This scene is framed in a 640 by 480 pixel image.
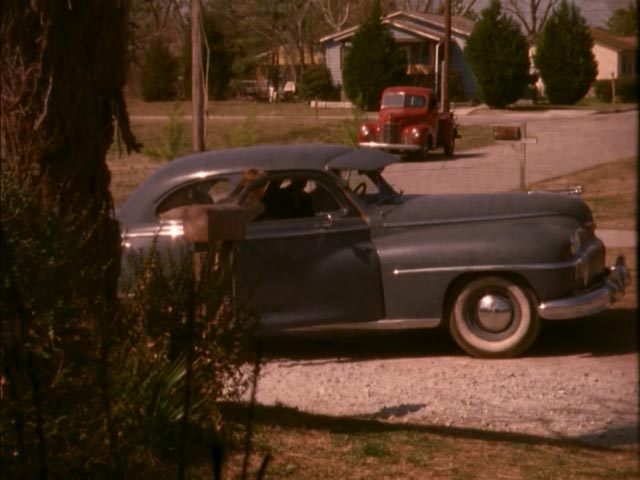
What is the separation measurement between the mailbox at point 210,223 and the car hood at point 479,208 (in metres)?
3.13

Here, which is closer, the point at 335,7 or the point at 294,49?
the point at 294,49

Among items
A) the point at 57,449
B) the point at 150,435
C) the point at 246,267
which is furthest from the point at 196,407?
the point at 246,267

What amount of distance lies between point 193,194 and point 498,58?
32514 mm

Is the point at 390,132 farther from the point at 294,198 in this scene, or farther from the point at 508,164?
the point at 294,198

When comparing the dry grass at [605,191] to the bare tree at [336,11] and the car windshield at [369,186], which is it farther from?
the bare tree at [336,11]

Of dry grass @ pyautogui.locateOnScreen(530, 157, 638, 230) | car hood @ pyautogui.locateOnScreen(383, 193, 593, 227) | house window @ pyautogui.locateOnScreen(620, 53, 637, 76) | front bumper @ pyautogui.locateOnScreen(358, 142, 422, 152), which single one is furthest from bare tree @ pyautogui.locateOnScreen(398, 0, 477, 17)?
house window @ pyautogui.locateOnScreen(620, 53, 637, 76)

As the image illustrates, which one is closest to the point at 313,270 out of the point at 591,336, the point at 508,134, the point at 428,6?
the point at 591,336

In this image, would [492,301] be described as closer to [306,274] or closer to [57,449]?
[306,274]

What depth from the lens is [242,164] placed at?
29.8ft

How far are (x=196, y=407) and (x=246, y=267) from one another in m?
3.15

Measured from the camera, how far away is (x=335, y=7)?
4069cm

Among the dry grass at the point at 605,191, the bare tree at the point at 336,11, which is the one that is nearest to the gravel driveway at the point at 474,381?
the dry grass at the point at 605,191

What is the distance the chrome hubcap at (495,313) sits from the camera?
8.64 m

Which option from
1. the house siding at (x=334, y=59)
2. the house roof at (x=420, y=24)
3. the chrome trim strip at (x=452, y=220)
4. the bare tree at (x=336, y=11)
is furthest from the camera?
the house roof at (x=420, y=24)
